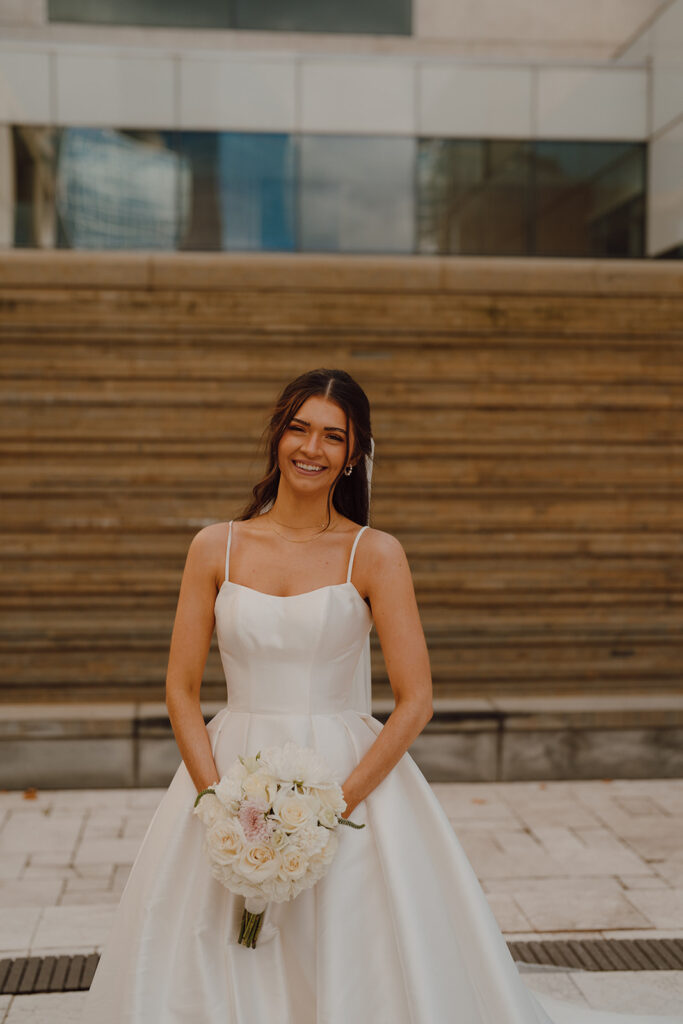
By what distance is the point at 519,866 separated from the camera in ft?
17.2

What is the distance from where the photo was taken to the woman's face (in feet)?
8.66

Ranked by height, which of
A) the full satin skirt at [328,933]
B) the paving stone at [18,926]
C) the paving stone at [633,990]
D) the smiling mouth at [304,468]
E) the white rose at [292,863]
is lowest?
the paving stone at [18,926]

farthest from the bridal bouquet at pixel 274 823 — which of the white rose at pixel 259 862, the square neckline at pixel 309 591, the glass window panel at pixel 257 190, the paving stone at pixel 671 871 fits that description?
the glass window panel at pixel 257 190

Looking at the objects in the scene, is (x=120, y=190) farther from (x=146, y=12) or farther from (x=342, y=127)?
(x=342, y=127)

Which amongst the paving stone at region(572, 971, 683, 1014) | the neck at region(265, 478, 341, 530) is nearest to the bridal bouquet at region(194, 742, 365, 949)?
the neck at region(265, 478, 341, 530)

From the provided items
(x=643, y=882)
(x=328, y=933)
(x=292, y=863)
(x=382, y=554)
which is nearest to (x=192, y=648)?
(x=382, y=554)

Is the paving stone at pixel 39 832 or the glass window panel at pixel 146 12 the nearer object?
the paving stone at pixel 39 832

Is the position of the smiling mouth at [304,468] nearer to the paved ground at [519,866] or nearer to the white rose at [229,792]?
the white rose at [229,792]

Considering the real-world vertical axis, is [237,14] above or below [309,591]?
above

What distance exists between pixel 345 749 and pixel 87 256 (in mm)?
6097

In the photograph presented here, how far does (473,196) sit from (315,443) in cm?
597

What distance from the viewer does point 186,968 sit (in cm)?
256

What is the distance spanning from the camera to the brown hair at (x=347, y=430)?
2.66 meters

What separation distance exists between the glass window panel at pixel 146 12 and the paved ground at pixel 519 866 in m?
5.97
